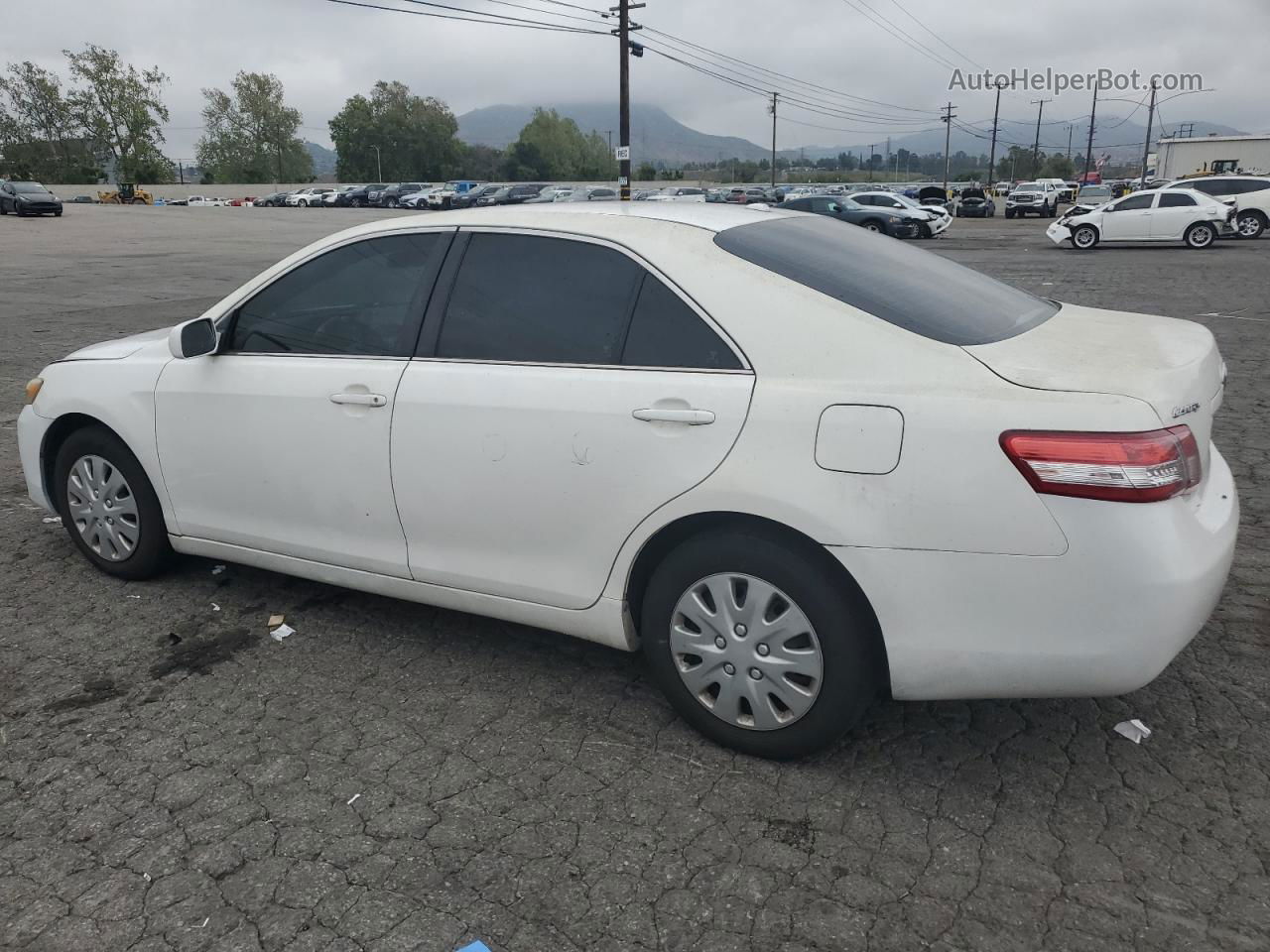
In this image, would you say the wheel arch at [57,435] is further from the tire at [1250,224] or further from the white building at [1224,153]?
the white building at [1224,153]

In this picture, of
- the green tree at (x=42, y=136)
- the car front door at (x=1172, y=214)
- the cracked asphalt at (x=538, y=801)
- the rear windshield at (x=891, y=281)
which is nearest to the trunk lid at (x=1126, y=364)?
the rear windshield at (x=891, y=281)

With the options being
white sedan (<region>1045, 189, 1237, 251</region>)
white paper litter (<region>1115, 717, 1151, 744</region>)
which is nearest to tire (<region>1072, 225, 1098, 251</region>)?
white sedan (<region>1045, 189, 1237, 251</region>)

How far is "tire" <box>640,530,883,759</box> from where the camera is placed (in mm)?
2789

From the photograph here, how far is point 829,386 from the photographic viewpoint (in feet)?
9.03

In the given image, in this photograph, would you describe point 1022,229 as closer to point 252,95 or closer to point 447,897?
point 447,897

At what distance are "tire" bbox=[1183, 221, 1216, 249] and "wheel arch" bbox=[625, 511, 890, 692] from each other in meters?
26.8

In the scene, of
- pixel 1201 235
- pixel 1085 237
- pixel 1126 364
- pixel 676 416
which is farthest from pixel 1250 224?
pixel 676 416

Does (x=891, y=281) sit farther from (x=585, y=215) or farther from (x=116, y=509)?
(x=116, y=509)

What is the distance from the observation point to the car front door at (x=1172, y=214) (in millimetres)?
25156

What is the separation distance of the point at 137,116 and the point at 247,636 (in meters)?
105

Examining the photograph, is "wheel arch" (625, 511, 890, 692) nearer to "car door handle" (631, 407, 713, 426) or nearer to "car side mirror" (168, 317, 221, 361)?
"car door handle" (631, 407, 713, 426)

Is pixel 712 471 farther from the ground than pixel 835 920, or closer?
farther from the ground

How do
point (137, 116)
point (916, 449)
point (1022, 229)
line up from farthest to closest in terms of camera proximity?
point (137, 116)
point (1022, 229)
point (916, 449)

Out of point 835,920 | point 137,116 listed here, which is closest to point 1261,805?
point 835,920
